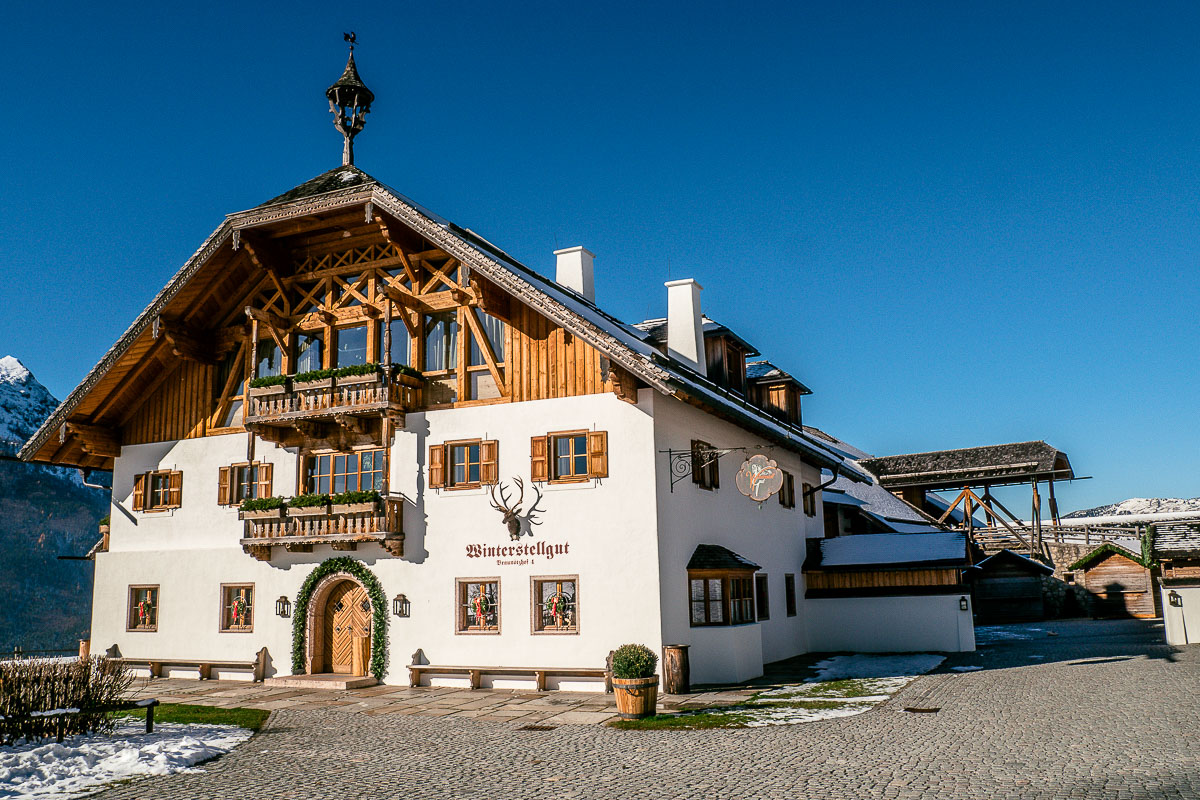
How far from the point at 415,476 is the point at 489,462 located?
2.02 metres

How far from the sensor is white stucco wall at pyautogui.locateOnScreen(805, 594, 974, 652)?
87.2ft

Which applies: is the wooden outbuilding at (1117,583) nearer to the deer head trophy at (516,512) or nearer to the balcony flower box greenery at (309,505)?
the deer head trophy at (516,512)

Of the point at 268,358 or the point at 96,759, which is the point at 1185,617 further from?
the point at 96,759

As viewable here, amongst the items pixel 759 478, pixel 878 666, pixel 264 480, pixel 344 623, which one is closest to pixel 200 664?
pixel 344 623

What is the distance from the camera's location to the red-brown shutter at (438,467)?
2180cm

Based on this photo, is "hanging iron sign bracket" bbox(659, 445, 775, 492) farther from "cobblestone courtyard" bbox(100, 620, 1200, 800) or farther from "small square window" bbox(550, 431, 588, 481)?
"cobblestone courtyard" bbox(100, 620, 1200, 800)

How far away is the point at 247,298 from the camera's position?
2505cm

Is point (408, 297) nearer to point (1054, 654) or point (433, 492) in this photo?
point (433, 492)

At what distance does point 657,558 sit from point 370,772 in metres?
8.67

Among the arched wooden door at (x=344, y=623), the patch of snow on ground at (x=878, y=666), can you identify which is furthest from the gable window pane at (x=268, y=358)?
the patch of snow on ground at (x=878, y=666)

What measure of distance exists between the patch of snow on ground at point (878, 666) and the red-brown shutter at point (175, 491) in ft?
53.7

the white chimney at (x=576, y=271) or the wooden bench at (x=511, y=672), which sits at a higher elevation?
the white chimney at (x=576, y=271)

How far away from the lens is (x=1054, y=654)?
82.6ft

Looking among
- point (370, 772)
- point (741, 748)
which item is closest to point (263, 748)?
point (370, 772)
